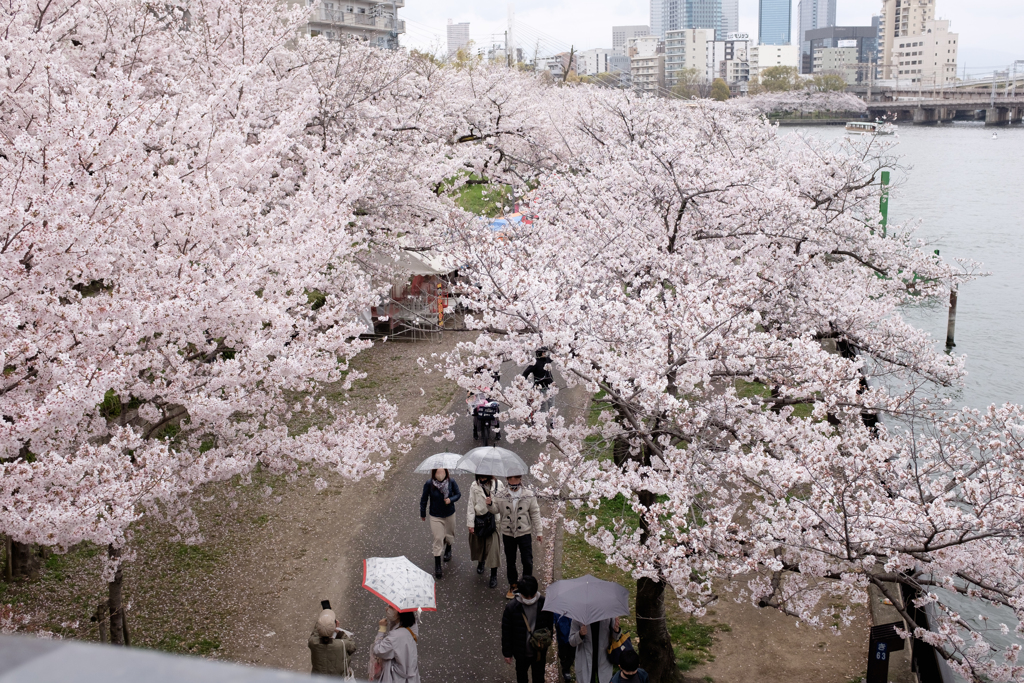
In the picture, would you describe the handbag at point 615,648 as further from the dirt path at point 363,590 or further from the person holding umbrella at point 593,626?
the dirt path at point 363,590

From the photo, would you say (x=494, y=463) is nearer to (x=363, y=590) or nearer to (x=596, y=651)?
(x=363, y=590)

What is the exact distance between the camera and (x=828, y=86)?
4237 inches

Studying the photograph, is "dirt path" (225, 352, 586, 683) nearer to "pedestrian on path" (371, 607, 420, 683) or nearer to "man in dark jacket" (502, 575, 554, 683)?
"man in dark jacket" (502, 575, 554, 683)

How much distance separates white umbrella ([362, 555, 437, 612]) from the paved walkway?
45.4 inches

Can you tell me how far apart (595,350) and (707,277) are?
3.51 m

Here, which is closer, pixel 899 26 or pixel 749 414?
pixel 749 414

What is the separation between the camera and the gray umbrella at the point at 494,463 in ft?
29.6

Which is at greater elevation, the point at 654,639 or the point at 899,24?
the point at 899,24

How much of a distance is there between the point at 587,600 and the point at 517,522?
1.81 m

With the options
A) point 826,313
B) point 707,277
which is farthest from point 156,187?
point 826,313

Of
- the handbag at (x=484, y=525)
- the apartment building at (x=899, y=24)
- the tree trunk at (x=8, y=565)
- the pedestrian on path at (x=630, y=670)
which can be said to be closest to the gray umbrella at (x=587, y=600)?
the pedestrian on path at (x=630, y=670)

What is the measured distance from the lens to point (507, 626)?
718cm

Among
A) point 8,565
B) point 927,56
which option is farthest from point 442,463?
point 927,56

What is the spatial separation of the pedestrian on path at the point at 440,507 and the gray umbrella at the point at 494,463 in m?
0.33
